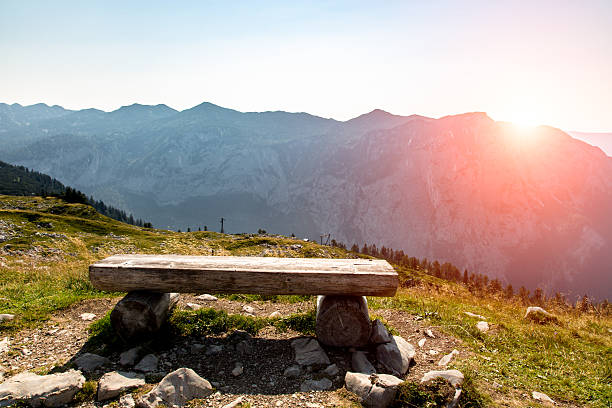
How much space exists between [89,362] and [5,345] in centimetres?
204

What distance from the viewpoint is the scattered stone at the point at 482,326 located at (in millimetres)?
8148

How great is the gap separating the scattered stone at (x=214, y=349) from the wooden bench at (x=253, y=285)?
115 cm

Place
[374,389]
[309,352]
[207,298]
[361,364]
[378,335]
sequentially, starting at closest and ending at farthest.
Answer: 1. [374,389]
2. [361,364]
3. [309,352]
4. [378,335]
5. [207,298]

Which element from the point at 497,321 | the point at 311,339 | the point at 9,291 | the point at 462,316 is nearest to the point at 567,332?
the point at 497,321

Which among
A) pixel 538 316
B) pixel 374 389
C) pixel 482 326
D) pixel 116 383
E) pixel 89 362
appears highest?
pixel 374 389

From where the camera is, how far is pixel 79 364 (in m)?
5.89

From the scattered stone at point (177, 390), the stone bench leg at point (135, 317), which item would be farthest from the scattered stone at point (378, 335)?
the stone bench leg at point (135, 317)

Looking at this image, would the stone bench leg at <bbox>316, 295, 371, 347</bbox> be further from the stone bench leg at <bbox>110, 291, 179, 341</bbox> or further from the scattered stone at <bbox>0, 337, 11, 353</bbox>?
the scattered stone at <bbox>0, 337, 11, 353</bbox>

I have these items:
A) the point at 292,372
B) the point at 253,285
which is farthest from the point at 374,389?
the point at 253,285

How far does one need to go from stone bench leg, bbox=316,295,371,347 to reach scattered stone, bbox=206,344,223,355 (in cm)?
207

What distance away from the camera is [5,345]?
647 cm

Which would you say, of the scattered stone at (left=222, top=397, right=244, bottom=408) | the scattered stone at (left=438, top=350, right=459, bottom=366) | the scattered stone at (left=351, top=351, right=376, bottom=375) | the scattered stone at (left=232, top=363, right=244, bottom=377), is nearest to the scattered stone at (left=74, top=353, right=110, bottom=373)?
the scattered stone at (left=232, top=363, right=244, bottom=377)

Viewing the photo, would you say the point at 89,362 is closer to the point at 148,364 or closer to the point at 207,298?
the point at 148,364

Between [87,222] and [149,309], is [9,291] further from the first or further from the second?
[87,222]
